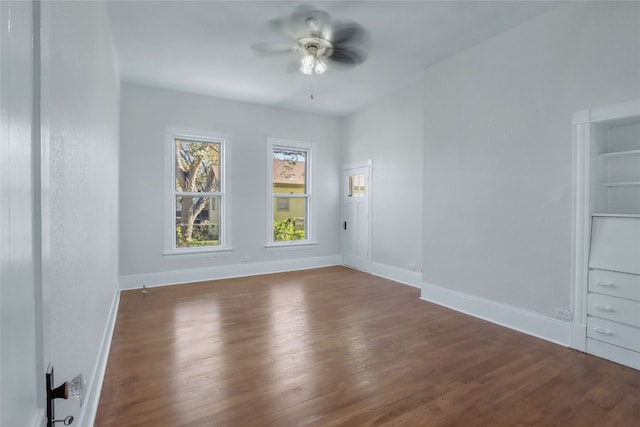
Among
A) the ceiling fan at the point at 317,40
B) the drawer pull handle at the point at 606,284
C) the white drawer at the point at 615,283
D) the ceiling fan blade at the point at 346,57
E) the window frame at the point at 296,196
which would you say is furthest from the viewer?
the window frame at the point at 296,196

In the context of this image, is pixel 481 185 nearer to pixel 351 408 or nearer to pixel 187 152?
pixel 351 408

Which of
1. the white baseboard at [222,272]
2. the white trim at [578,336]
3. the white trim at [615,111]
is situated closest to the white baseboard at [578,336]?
the white trim at [578,336]

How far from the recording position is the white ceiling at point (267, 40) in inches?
120

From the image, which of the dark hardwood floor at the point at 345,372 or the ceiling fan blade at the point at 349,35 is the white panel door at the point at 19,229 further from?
the ceiling fan blade at the point at 349,35

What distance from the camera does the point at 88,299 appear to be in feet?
6.20

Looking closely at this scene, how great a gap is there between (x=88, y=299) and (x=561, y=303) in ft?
12.3

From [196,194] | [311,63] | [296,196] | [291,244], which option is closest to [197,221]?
[196,194]

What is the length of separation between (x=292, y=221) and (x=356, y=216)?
1.26 m

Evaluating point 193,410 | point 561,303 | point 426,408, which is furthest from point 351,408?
point 561,303

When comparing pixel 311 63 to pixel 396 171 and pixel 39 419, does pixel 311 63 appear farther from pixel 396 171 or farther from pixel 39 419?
pixel 39 419

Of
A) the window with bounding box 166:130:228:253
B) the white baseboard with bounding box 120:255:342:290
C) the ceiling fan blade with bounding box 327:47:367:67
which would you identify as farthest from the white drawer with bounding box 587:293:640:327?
the window with bounding box 166:130:228:253

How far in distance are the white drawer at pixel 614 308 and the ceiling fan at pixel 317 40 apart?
329 cm

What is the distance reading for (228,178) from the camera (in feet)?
18.6

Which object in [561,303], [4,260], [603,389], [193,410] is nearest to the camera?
[4,260]
